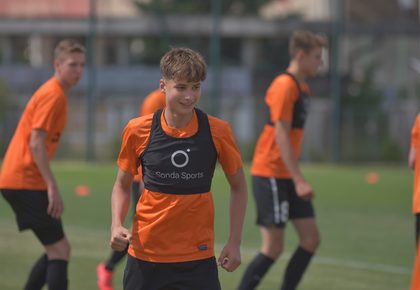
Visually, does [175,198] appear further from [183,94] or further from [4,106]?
[4,106]

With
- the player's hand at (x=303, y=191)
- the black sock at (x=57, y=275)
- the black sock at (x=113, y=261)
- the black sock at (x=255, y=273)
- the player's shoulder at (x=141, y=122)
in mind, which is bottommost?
the black sock at (x=113, y=261)

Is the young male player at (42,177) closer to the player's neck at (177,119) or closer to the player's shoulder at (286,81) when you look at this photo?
the player's shoulder at (286,81)

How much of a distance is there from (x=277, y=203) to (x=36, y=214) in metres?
1.78

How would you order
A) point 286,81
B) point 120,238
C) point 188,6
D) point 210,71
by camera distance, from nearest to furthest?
1. point 120,238
2. point 286,81
3. point 210,71
4. point 188,6

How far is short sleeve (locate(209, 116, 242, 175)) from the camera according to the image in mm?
4715

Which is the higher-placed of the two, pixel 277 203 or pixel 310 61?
pixel 310 61

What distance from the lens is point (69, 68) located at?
21.4 feet

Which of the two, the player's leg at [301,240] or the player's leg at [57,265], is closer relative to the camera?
the player's leg at [57,265]

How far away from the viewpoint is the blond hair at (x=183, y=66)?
451 cm

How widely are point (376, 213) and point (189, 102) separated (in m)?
10.0

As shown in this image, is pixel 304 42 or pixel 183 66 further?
pixel 304 42

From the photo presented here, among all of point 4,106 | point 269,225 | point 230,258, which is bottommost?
point 4,106

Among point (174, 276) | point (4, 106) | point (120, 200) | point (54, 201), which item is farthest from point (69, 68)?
point (4, 106)

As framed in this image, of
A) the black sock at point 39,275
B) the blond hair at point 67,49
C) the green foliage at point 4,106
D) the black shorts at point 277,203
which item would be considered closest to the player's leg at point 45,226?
the black sock at point 39,275
